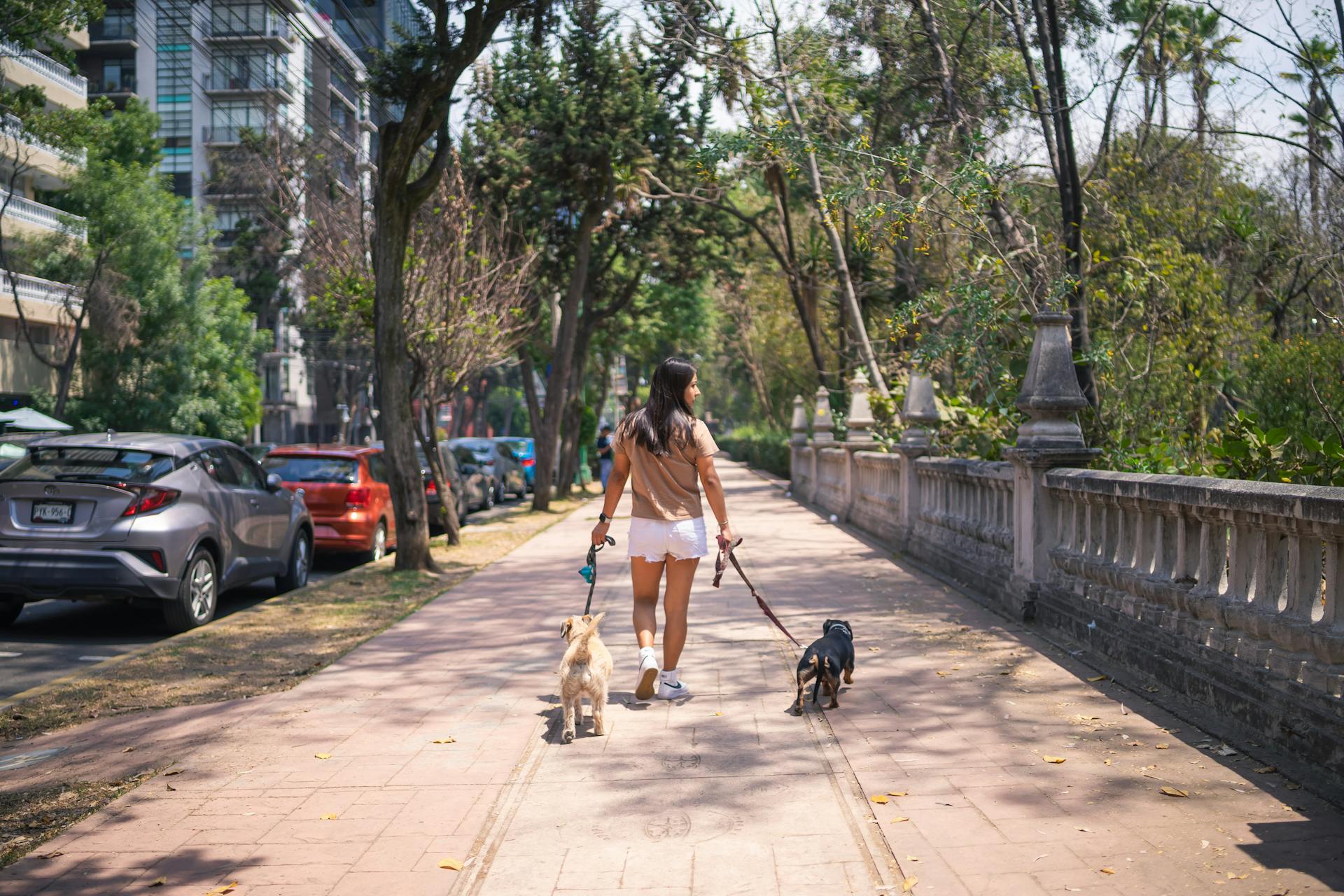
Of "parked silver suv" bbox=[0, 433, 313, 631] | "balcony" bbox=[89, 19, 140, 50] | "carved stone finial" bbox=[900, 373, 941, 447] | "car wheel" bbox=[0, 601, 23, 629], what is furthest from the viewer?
"balcony" bbox=[89, 19, 140, 50]

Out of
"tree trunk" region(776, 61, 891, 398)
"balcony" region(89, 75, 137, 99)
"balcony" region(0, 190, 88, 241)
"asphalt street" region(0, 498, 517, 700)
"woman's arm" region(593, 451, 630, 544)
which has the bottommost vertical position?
"asphalt street" region(0, 498, 517, 700)

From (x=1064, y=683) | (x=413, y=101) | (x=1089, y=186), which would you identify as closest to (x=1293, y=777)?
(x=1064, y=683)

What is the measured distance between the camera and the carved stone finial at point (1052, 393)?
29.9ft

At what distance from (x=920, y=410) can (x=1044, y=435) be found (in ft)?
18.8

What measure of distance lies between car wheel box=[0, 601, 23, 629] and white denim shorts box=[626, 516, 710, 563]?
6.33 m

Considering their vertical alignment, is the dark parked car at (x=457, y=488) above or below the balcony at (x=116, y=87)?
below

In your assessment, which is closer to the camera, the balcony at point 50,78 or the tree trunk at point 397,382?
the tree trunk at point 397,382

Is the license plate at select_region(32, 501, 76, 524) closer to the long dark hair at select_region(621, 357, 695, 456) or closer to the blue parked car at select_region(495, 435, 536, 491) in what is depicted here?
the long dark hair at select_region(621, 357, 695, 456)

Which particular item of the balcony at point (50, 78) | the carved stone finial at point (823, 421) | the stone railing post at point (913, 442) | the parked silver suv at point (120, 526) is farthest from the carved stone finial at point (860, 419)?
the balcony at point (50, 78)

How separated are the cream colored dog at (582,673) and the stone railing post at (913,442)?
9.03 metres

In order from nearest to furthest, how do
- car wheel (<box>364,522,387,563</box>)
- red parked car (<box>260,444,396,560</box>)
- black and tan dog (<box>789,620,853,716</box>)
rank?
black and tan dog (<box>789,620,853,716</box>) → red parked car (<box>260,444,396,560</box>) → car wheel (<box>364,522,387,563</box>)

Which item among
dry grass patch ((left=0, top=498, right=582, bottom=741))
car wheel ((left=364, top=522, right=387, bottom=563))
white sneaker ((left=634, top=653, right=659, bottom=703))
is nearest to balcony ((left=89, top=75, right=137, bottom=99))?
car wheel ((left=364, top=522, right=387, bottom=563))

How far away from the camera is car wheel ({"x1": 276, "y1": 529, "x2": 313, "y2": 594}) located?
12930 mm

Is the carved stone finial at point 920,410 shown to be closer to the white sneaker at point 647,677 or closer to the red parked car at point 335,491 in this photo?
the red parked car at point 335,491
